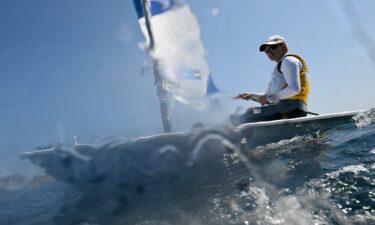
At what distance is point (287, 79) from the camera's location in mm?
6805

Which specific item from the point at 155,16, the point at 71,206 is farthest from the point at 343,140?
the point at 155,16

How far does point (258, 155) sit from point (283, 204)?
2810 millimetres

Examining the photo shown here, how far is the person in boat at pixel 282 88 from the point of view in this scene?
6742 millimetres

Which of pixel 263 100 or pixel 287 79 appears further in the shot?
pixel 263 100

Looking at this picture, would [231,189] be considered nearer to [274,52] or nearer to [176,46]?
[274,52]

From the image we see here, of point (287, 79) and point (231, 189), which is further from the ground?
point (287, 79)

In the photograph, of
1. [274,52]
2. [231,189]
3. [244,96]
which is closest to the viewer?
[231,189]

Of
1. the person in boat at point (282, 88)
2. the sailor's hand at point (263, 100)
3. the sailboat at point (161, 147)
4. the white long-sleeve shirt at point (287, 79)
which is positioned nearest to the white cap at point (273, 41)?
the person in boat at point (282, 88)

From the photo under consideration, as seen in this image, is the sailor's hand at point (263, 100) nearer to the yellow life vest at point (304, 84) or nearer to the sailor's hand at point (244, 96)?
the sailor's hand at point (244, 96)

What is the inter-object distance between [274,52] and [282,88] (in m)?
0.87

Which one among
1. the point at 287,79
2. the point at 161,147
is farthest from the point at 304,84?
the point at 161,147

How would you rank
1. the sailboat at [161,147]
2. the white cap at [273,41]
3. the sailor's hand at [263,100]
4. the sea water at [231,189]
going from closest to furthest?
the sea water at [231,189] < the sailboat at [161,147] < the white cap at [273,41] < the sailor's hand at [263,100]

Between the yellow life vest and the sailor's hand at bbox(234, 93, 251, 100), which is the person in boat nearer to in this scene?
the yellow life vest

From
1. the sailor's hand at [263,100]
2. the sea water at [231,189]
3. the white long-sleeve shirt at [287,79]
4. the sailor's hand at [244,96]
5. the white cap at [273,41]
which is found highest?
the white cap at [273,41]
